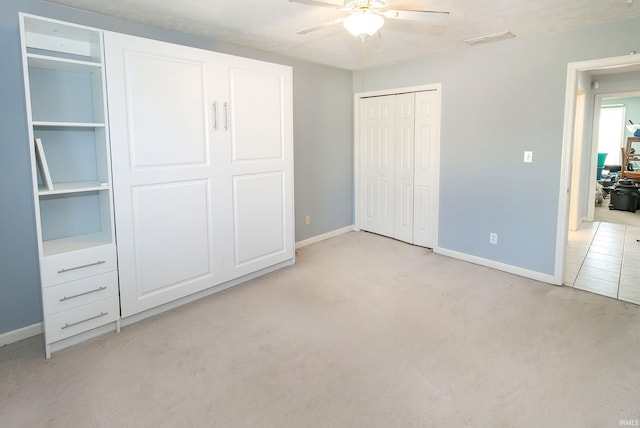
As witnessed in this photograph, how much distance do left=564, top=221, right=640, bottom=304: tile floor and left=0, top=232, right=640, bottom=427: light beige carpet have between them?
298mm

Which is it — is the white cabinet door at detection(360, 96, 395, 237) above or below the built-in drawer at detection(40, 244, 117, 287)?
above

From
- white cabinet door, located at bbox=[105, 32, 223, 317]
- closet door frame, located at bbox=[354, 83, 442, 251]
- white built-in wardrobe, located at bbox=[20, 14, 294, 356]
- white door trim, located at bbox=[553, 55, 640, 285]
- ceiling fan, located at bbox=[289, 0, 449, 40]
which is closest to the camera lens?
ceiling fan, located at bbox=[289, 0, 449, 40]

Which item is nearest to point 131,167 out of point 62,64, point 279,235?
point 62,64

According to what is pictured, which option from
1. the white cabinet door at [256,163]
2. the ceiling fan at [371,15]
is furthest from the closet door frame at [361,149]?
the ceiling fan at [371,15]

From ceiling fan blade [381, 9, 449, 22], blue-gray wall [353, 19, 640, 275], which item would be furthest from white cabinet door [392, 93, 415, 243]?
ceiling fan blade [381, 9, 449, 22]

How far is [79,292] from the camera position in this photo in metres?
2.57

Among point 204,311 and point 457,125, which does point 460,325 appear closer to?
point 204,311

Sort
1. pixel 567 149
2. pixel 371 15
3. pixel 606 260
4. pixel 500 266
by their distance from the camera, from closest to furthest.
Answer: pixel 371 15, pixel 567 149, pixel 500 266, pixel 606 260

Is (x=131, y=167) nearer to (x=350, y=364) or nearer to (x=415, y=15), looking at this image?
(x=350, y=364)

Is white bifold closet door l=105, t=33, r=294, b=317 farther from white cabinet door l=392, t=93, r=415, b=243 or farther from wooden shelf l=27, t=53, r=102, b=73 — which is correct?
white cabinet door l=392, t=93, r=415, b=243

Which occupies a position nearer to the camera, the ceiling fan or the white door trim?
the ceiling fan

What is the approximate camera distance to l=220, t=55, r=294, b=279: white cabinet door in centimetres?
337

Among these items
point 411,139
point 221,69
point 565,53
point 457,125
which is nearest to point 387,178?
point 411,139

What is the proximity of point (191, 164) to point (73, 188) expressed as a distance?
34.0 inches
